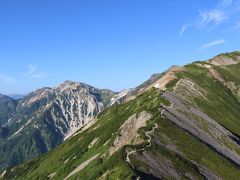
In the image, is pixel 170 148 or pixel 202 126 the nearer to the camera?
pixel 170 148

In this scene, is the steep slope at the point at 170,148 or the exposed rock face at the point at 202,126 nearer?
the steep slope at the point at 170,148

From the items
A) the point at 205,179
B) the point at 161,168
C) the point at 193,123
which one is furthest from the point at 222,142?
the point at 161,168

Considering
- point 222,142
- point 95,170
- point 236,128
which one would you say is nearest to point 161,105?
point 222,142

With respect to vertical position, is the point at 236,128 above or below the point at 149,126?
below

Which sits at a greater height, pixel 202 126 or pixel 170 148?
pixel 202 126

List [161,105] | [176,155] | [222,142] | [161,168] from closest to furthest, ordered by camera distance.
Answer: [161,168]
[176,155]
[222,142]
[161,105]

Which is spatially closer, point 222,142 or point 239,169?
point 239,169

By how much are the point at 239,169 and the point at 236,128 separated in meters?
58.2

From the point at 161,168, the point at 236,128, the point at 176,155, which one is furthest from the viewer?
the point at 236,128

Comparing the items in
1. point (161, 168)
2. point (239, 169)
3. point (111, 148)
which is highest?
point (111, 148)

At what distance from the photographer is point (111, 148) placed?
432ft

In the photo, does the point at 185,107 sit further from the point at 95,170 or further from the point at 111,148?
the point at 95,170

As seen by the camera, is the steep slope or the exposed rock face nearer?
the steep slope

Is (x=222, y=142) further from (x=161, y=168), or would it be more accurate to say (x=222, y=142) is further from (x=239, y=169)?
(x=161, y=168)
